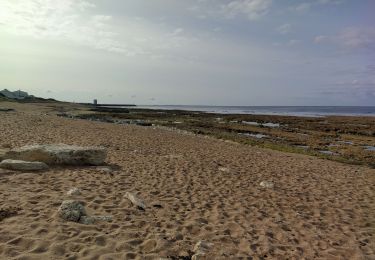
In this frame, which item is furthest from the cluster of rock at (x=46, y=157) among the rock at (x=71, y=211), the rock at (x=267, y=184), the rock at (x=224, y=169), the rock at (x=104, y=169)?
the rock at (x=267, y=184)

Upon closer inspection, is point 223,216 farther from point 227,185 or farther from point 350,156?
point 350,156

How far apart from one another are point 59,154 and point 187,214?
5472 millimetres

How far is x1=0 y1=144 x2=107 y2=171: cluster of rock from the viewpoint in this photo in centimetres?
979

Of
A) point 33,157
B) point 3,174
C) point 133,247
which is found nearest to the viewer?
point 133,247

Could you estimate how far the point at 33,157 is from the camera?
1059 cm

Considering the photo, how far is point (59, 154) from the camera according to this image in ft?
35.6

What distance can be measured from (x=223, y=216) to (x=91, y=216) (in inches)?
117

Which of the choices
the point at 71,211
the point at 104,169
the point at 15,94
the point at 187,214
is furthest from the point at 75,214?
Answer: the point at 15,94

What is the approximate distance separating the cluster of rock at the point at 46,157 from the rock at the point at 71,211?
12.8 feet

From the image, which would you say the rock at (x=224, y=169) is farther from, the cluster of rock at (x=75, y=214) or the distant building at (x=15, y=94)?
the distant building at (x=15, y=94)

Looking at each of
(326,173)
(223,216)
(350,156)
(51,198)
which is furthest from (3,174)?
(350,156)

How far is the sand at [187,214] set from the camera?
219 inches

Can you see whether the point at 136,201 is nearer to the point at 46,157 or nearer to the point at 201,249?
the point at 201,249

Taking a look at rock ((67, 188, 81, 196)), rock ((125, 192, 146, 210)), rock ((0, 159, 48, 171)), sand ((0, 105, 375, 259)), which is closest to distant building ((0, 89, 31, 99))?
sand ((0, 105, 375, 259))
